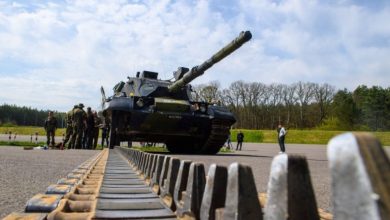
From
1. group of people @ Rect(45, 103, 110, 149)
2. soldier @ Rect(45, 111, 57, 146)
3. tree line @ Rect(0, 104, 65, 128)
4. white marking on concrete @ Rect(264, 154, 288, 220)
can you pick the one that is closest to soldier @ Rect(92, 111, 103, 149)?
group of people @ Rect(45, 103, 110, 149)

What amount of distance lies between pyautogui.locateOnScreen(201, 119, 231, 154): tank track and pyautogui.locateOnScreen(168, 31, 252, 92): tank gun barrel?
1778mm

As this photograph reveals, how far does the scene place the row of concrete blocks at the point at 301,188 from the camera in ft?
2.25

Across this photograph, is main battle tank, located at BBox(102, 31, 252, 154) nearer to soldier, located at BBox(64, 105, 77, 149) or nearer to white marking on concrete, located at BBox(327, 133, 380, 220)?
soldier, located at BBox(64, 105, 77, 149)

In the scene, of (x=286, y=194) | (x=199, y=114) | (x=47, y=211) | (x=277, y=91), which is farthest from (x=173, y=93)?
(x=277, y=91)

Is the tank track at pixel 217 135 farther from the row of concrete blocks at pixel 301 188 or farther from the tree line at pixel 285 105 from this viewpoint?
the tree line at pixel 285 105

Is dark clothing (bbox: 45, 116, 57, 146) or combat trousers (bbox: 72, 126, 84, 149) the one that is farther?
dark clothing (bbox: 45, 116, 57, 146)

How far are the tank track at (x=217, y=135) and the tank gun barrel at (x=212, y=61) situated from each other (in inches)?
70.0

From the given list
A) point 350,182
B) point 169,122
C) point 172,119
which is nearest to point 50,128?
point 169,122

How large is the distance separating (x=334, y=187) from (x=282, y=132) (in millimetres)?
21488

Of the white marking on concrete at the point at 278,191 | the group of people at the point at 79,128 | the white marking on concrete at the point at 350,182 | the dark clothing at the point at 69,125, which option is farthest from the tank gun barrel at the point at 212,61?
the white marking on concrete at the point at 350,182

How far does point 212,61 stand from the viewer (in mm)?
14742

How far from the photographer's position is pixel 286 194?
1.04 m

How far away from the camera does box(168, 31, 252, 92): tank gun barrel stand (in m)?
12.7

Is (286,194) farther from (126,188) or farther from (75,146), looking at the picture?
(75,146)
